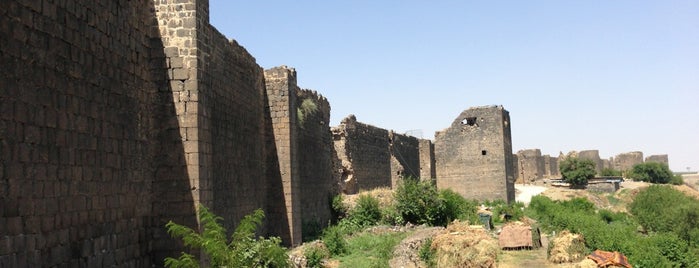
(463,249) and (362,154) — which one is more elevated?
(362,154)

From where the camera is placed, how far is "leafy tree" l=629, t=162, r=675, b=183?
184ft

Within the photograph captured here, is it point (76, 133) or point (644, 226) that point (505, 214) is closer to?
point (644, 226)

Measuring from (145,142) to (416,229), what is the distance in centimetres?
1075

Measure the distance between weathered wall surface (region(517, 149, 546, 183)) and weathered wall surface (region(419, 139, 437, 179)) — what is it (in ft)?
72.2

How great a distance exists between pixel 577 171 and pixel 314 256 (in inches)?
1591

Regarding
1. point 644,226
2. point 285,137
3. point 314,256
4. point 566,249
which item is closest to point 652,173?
point 644,226

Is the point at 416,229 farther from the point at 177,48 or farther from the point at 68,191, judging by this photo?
the point at 68,191

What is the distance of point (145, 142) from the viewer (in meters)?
8.69

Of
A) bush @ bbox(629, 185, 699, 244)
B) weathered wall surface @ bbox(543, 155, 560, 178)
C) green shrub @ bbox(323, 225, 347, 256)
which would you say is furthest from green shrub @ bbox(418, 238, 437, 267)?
weathered wall surface @ bbox(543, 155, 560, 178)

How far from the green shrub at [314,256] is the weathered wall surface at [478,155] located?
68.6ft

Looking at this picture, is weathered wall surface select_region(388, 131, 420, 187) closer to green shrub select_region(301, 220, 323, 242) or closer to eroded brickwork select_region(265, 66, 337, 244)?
eroded brickwork select_region(265, 66, 337, 244)

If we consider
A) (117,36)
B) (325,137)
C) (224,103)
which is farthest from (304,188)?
(117,36)

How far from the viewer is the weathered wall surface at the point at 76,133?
578 cm

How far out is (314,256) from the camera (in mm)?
12164
